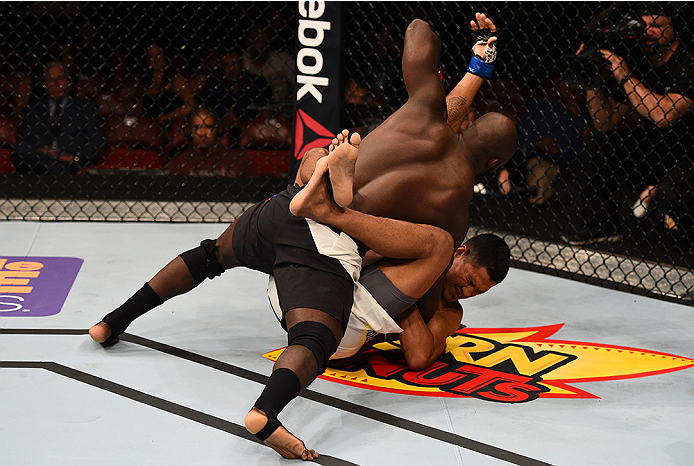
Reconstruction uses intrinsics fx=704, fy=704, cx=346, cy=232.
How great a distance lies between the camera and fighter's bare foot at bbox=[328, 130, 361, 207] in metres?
1.53

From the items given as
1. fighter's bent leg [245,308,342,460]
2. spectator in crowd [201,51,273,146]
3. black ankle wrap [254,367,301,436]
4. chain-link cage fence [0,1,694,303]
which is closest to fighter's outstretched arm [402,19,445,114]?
fighter's bent leg [245,308,342,460]

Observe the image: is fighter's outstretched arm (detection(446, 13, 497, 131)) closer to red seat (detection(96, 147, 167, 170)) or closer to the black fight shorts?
the black fight shorts

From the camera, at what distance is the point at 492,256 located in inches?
79.2

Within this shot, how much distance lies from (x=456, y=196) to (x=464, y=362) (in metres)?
0.53

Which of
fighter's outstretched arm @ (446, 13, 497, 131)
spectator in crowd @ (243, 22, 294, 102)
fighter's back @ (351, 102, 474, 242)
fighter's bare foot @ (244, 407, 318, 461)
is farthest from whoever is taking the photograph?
spectator in crowd @ (243, 22, 294, 102)

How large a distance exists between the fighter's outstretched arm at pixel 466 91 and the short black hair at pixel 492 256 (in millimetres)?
371

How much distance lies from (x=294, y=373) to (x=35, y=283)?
1.42 meters

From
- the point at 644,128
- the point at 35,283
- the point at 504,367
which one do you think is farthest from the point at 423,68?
the point at 644,128

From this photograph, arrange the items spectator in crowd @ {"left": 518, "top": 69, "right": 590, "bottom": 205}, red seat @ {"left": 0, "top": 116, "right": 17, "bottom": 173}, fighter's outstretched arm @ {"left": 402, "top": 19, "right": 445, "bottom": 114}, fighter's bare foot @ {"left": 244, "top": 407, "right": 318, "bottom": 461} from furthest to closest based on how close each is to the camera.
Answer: red seat @ {"left": 0, "top": 116, "right": 17, "bottom": 173} < spectator in crowd @ {"left": 518, "top": 69, "right": 590, "bottom": 205} < fighter's outstretched arm @ {"left": 402, "top": 19, "right": 445, "bottom": 114} < fighter's bare foot @ {"left": 244, "top": 407, "right": 318, "bottom": 461}

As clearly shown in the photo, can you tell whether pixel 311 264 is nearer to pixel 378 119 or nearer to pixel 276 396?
pixel 276 396

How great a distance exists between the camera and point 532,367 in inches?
83.1

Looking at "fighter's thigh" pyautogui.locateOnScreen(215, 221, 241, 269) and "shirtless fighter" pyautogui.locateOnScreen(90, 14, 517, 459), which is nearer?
"shirtless fighter" pyautogui.locateOnScreen(90, 14, 517, 459)

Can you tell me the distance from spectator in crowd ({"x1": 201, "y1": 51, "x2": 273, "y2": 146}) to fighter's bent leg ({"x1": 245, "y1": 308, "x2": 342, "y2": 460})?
2.73 metres

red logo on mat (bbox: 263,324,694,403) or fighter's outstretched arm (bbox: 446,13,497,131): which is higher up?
fighter's outstretched arm (bbox: 446,13,497,131)
